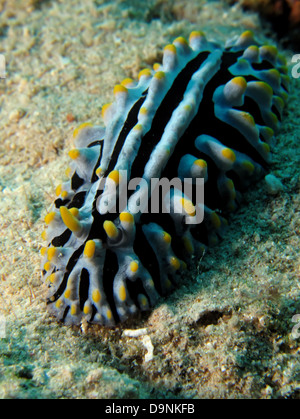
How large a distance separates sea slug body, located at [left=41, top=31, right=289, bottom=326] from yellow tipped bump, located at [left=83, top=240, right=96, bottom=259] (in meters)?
0.01

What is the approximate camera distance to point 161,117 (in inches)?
120

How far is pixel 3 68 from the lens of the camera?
17.6 feet

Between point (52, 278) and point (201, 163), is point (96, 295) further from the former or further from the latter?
point (201, 163)

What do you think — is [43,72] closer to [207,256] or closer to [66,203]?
[66,203]

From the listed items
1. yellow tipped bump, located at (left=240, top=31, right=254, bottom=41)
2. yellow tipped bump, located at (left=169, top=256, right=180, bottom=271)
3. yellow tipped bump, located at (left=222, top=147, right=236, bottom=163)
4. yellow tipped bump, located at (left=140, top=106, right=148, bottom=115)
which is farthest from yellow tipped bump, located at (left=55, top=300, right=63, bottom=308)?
yellow tipped bump, located at (left=240, top=31, right=254, bottom=41)

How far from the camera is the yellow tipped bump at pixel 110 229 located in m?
2.53

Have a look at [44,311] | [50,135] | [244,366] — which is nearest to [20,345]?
[44,311]

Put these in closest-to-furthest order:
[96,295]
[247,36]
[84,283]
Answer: [96,295]
[84,283]
[247,36]

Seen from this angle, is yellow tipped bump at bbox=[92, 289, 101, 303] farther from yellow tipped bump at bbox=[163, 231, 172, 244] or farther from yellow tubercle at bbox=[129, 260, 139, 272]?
yellow tipped bump at bbox=[163, 231, 172, 244]

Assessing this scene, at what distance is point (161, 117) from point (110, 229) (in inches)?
46.6

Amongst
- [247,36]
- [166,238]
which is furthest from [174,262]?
[247,36]

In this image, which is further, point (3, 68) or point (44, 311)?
point (3, 68)
